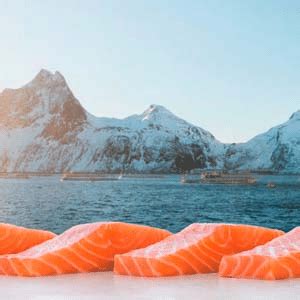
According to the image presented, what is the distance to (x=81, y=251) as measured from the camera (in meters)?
4.72

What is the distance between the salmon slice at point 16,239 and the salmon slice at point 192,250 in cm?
108

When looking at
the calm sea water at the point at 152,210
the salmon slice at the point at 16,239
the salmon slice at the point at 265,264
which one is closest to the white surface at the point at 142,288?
the salmon slice at the point at 265,264

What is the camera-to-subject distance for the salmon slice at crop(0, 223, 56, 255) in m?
5.37

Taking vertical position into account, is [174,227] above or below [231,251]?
below

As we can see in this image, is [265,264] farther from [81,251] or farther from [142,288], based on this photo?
[81,251]

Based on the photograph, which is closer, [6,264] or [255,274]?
[255,274]

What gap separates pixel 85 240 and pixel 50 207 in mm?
115763

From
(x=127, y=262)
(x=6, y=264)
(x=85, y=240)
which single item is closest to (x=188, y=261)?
(x=127, y=262)

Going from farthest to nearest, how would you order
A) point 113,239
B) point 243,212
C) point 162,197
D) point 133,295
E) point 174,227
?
point 162,197 → point 243,212 → point 174,227 → point 113,239 → point 133,295

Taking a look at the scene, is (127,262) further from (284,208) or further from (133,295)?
(284,208)

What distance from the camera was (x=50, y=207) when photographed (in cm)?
11894

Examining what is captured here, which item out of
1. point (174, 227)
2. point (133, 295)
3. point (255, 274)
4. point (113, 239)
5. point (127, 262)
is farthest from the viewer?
point (174, 227)

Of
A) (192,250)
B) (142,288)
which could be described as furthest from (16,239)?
(142,288)

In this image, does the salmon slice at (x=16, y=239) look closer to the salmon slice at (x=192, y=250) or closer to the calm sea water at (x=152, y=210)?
the salmon slice at (x=192, y=250)
